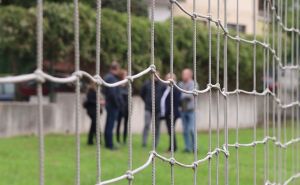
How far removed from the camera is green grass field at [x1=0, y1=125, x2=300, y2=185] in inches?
262

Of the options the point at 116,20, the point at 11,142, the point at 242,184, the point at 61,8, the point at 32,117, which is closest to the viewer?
the point at 242,184

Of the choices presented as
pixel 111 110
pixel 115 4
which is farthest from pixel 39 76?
pixel 115 4

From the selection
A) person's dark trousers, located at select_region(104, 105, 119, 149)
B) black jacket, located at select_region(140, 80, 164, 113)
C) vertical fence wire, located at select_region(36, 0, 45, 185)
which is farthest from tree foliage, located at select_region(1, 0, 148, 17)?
vertical fence wire, located at select_region(36, 0, 45, 185)

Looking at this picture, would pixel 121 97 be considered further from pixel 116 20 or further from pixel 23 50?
pixel 116 20

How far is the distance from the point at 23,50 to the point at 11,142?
2361mm

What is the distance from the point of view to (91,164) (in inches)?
337

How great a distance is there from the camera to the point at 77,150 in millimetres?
2055

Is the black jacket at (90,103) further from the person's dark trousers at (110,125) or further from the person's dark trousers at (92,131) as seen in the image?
the person's dark trousers at (110,125)

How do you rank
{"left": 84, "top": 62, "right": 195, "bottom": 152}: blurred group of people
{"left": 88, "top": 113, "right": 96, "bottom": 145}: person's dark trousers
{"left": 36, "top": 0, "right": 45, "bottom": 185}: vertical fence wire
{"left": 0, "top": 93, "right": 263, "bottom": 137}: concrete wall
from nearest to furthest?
{"left": 36, "top": 0, "right": 45, "bottom": 185}: vertical fence wire < {"left": 84, "top": 62, "right": 195, "bottom": 152}: blurred group of people < {"left": 88, "top": 113, "right": 96, "bottom": 145}: person's dark trousers < {"left": 0, "top": 93, "right": 263, "bottom": 137}: concrete wall

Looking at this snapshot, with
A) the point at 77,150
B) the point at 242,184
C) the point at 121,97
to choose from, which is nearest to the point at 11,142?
the point at 121,97

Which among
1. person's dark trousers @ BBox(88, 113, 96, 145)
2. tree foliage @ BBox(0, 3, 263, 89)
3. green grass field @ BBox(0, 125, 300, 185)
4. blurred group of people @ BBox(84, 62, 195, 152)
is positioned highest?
tree foliage @ BBox(0, 3, 263, 89)

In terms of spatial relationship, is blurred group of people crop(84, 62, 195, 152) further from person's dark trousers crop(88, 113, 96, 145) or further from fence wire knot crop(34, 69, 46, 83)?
fence wire knot crop(34, 69, 46, 83)

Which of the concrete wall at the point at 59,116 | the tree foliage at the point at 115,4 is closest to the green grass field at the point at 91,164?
the concrete wall at the point at 59,116

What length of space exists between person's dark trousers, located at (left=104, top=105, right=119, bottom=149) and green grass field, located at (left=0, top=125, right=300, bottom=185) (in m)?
0.18
